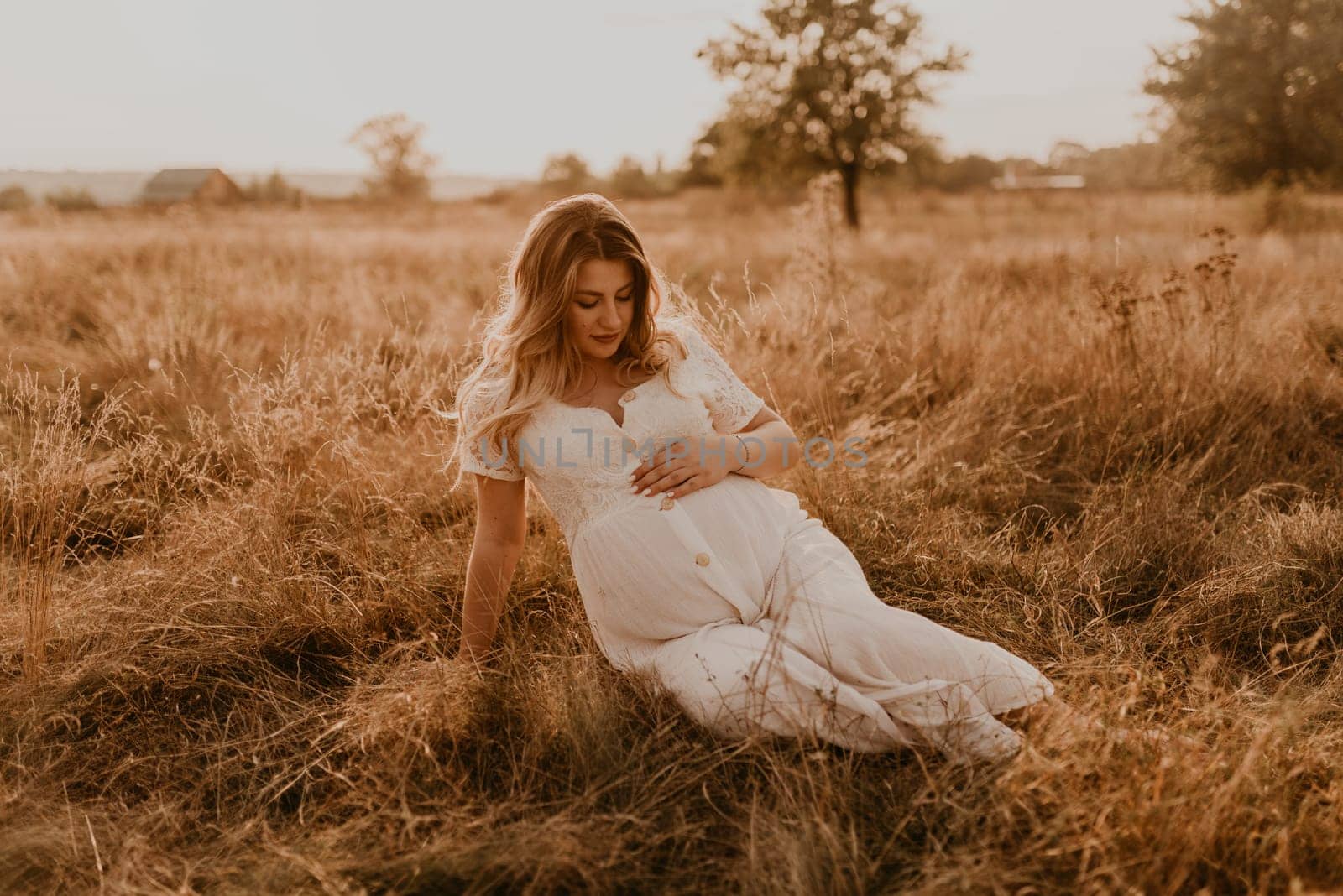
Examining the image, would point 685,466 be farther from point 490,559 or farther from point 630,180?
point 630,180

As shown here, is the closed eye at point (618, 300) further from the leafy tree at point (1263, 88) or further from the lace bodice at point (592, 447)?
the leafy tree at point (1263, 88)

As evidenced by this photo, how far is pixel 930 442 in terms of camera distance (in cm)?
378

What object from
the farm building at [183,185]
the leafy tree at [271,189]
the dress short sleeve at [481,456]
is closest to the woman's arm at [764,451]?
the dress short sleeve at [481,456]

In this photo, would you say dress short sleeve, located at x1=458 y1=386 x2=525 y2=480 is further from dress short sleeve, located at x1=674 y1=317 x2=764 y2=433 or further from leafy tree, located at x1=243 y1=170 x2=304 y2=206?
leafy tree, located at x1=243 y1=170 x2=304 y2=206

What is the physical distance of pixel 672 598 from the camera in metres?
2.24

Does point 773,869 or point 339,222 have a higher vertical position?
point 339,222

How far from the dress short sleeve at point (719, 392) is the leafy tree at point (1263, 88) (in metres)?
16.6

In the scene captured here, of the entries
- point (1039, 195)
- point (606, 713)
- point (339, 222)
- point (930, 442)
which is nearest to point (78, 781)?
point (606, 713)

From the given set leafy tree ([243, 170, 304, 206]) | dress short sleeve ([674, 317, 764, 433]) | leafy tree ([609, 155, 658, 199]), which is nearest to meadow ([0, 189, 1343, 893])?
dress short sleeve ([674, 317, 764, 433])

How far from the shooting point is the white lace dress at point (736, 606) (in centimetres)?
204

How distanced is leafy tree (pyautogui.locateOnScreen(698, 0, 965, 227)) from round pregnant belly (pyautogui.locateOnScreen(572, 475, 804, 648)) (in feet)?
59.2

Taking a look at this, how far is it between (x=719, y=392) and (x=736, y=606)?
0.64 m

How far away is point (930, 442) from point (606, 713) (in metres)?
2.16

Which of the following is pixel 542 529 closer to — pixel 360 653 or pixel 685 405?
pixel 360 653
